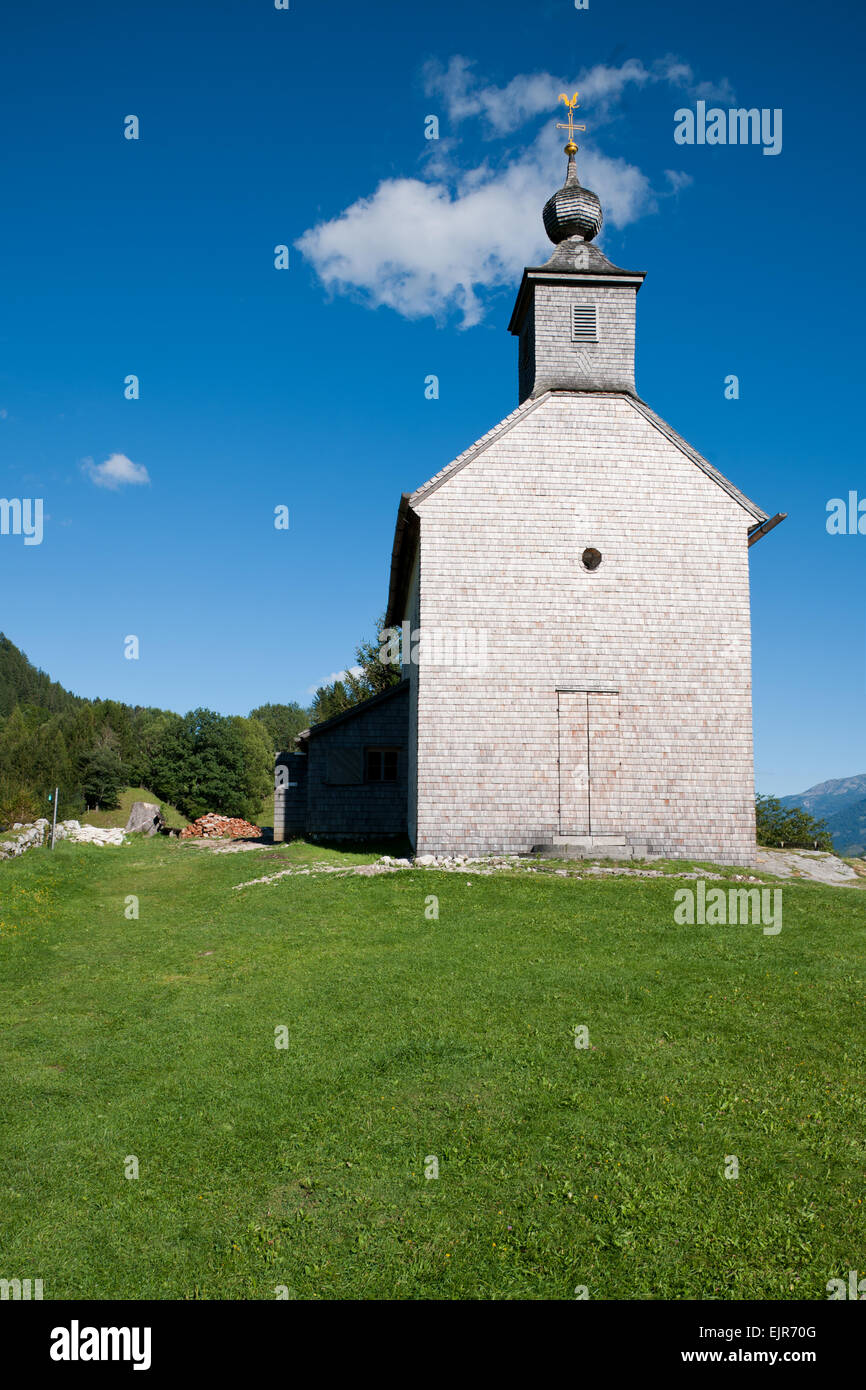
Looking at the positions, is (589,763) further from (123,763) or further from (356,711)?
(123,763)

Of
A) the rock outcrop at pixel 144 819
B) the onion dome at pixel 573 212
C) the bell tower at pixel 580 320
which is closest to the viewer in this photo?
the bell tower at pixel 580 320

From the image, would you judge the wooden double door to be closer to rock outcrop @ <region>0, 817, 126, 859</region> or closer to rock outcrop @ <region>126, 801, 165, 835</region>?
rock outcrop @ <region>0, 817, 126, 859</region>

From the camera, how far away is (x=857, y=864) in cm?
2112

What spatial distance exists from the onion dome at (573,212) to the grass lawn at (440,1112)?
725 inches

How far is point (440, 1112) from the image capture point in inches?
256

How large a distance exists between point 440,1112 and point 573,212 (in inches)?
873

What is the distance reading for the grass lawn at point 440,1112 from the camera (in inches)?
190

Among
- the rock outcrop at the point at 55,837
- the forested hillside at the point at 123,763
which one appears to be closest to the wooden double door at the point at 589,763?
the rock outcrop at the point at 55,837

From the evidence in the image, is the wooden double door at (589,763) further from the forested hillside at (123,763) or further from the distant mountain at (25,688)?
the distant mountain at (25,688)

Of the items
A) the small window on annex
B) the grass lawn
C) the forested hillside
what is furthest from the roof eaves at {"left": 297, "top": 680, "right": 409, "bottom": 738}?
the forested hillside

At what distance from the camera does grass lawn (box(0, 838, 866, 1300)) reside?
4824mm

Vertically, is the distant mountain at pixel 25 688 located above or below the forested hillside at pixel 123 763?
above

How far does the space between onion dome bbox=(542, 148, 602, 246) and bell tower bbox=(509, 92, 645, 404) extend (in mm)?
851

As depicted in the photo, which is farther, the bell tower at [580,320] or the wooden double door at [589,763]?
the bell tower at [580,320]
